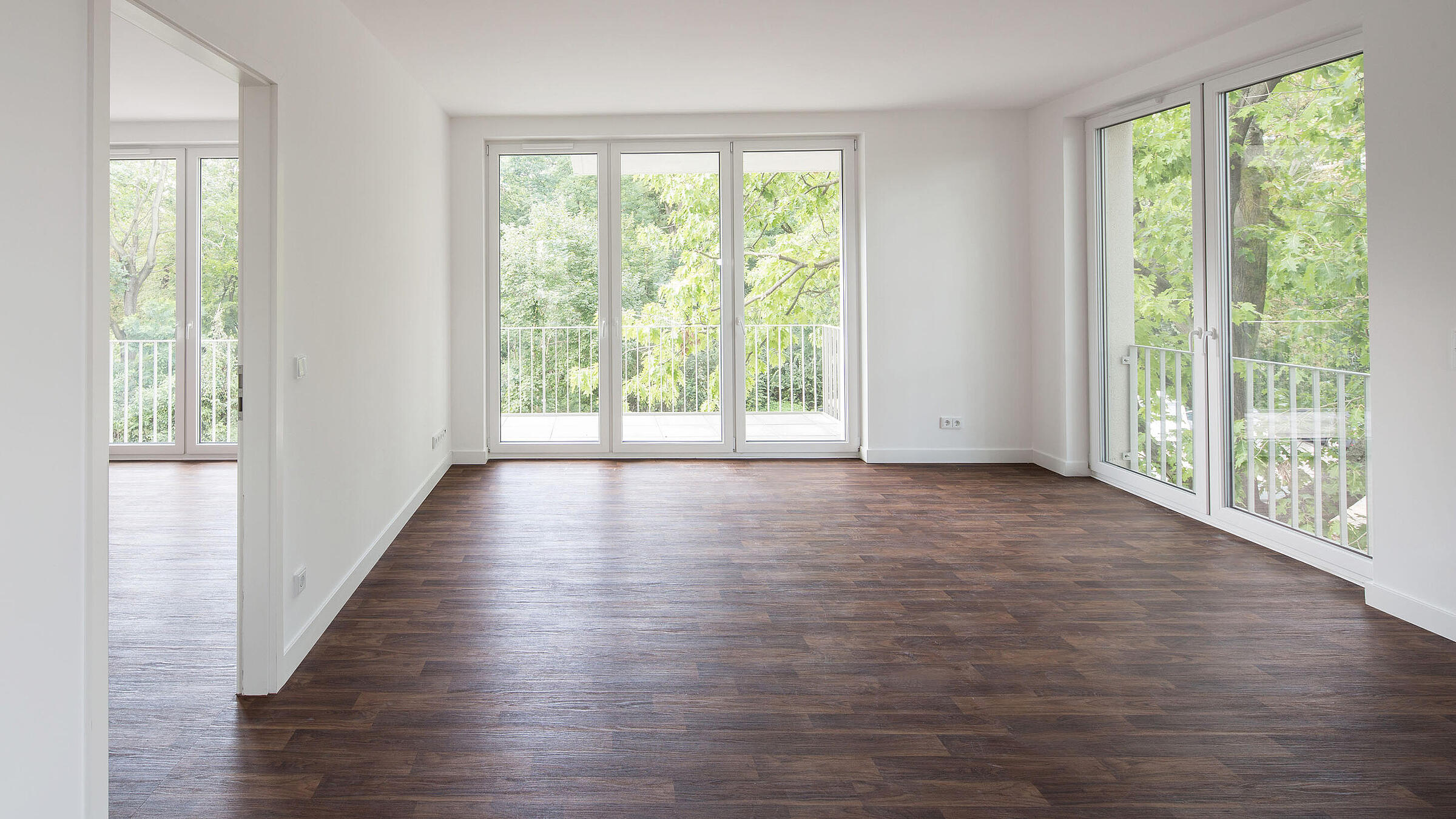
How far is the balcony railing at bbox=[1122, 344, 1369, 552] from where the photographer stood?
12.8 ft

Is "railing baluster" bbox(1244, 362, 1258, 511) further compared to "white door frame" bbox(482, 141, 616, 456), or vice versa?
"white door frame" bbox(482, 141, 616, 456)

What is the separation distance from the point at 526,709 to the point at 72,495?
1344 mm

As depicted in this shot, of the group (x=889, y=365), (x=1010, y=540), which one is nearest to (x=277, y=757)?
(x=1010, y=540)

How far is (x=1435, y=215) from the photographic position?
10.6ft

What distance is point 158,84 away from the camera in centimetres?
561

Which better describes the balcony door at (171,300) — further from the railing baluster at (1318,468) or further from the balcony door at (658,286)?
the railing baluster at (1318,468)

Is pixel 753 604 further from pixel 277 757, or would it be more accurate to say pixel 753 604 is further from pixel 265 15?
pixel 265 15

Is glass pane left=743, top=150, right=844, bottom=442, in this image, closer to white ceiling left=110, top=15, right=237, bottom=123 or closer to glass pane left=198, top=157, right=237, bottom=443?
white ceiling left=110, top=15, right=237, bottom=123

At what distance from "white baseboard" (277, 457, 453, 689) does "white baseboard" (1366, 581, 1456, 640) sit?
4133 mm

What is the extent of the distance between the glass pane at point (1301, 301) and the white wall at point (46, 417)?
456 cm

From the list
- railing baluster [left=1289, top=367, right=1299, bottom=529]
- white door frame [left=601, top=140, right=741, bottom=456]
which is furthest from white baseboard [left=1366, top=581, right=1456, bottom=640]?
white door frame [left=601, top=140, right=741, bottom=456]

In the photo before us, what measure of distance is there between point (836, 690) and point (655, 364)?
457cm

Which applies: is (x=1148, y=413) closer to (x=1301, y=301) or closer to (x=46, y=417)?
(x=1301, y=301)

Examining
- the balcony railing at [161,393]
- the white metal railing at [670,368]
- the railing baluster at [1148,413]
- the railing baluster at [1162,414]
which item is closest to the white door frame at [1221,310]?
the railing baluster at [1162,414]
